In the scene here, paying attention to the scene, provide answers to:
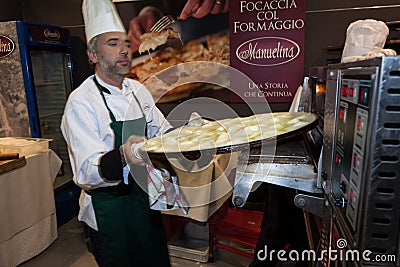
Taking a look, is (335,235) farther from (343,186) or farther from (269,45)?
(269,45)

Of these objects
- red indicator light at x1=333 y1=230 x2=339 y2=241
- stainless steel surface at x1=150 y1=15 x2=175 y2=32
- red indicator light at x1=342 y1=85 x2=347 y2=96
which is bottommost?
red indicator light at x1=333 y1=230 x2=339 y2=241

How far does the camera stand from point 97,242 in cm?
153

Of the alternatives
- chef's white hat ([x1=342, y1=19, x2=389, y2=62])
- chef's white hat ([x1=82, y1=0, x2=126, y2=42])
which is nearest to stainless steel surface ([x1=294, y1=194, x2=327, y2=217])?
chef's white hat ([x1=342, y1=19, x2=389, y2=62])

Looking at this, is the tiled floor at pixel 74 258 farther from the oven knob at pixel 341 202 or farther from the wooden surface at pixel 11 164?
the oven knob at pixel 341 202

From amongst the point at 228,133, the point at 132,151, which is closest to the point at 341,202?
the point at 228,133

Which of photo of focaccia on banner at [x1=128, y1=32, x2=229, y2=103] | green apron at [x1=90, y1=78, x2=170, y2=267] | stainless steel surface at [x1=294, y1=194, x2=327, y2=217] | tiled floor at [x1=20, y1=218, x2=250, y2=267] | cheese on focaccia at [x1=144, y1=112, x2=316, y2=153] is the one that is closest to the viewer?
stainless steel surface at [x1=294, y1=194, x2=327, y2=217]

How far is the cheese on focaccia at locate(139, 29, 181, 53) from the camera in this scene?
3.12 m

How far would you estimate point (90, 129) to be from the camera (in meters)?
1.35

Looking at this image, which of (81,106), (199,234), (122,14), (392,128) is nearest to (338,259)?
(392,128)

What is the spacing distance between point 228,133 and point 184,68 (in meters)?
2.17

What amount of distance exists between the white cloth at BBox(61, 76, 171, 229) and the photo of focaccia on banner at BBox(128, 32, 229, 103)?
1479mm

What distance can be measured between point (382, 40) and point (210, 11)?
1769 millimetres

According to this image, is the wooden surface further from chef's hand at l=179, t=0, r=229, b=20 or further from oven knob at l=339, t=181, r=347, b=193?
oven knob at l=339, t=181, r=347, b=193

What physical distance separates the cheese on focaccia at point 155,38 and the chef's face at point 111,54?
5.52 ft
